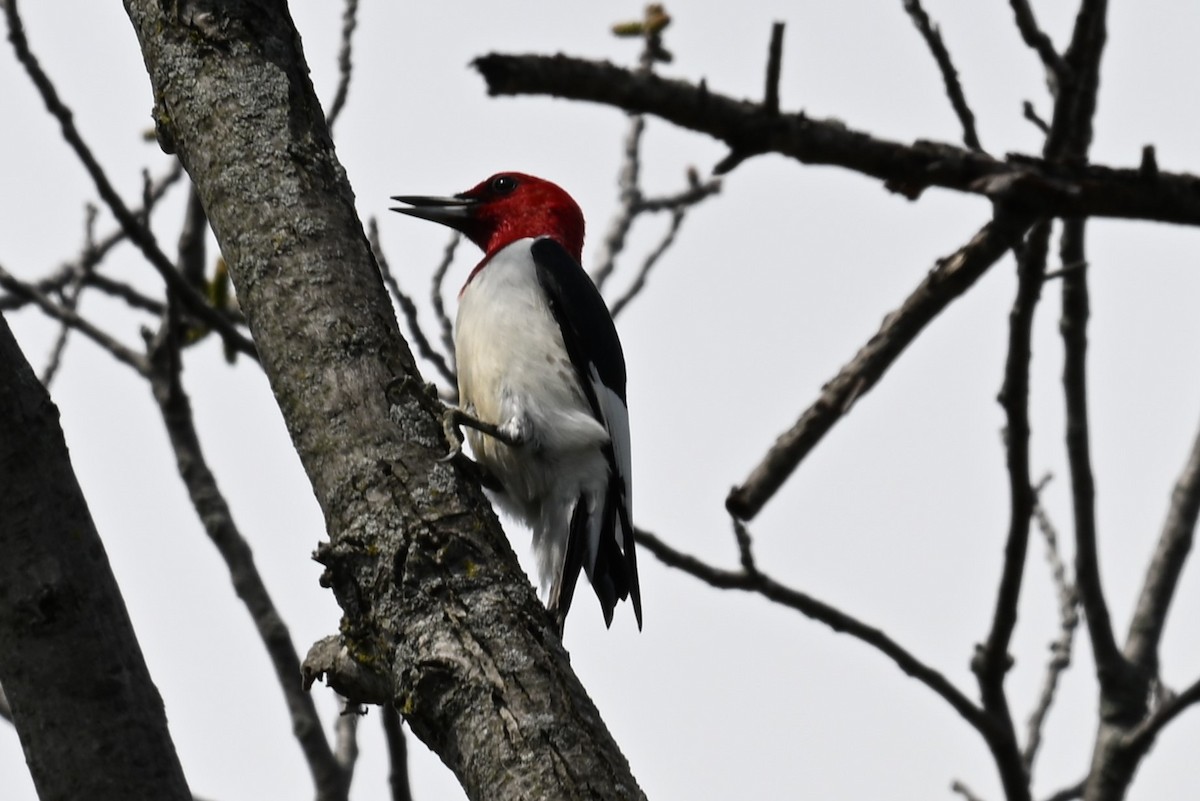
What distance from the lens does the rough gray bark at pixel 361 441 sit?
2318 mm

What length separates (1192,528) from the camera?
4.89 m

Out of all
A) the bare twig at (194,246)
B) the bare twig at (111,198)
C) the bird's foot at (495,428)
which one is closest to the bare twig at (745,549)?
the bird's foot at (495,428)

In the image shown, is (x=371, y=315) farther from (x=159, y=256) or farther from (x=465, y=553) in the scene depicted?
(x=159, y=256)

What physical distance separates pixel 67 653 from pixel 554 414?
7.49 ft

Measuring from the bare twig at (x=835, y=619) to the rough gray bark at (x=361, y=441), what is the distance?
1250 mm

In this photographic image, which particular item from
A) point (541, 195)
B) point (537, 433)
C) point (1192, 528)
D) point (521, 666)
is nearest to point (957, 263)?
point (521, 666)

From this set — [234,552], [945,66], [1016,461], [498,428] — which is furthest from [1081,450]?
[234,552]

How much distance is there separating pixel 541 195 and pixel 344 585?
3.96 meters

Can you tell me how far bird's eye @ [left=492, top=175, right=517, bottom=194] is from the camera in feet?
21.0

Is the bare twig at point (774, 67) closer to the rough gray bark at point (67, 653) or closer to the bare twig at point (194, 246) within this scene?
the rough gray bark at point (67, 653)

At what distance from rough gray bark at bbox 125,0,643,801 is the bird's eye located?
3.34 metres

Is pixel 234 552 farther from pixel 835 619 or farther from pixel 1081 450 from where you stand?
pixel 1081 450

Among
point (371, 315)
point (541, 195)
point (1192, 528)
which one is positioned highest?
point (541, 195)

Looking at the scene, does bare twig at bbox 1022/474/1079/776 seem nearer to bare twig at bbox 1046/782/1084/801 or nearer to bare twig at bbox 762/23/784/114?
bare twig at bbox 1046/782/1084/801
